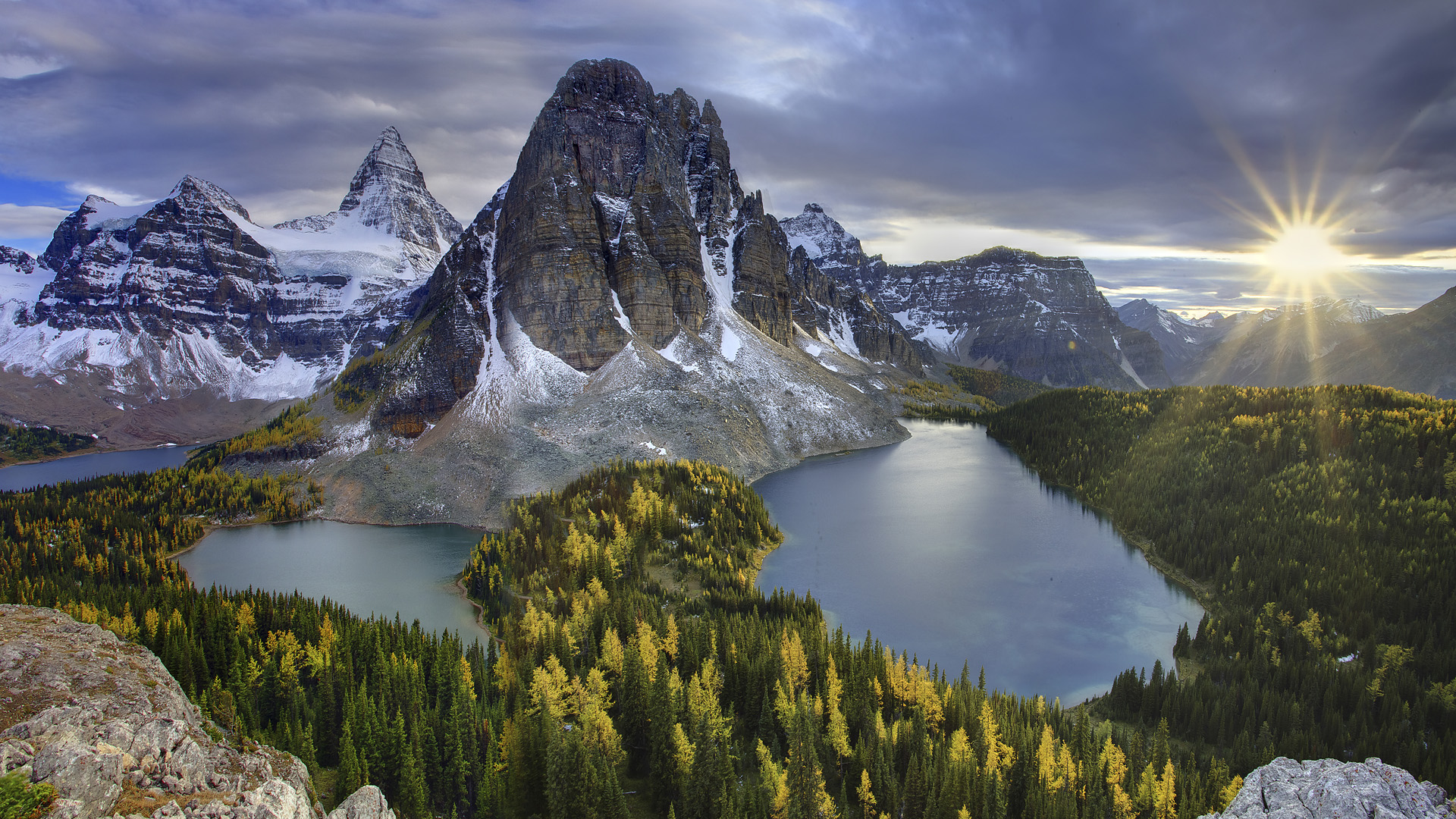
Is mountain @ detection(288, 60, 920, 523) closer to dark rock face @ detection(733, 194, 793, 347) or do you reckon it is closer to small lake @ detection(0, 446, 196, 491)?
dark rock face @ detection(733, 194, 793, 347)

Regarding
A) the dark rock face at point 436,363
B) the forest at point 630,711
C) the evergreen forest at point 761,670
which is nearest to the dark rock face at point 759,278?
the dark rock face at point 436,363

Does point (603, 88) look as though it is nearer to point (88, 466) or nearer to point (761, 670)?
point (761, 670)

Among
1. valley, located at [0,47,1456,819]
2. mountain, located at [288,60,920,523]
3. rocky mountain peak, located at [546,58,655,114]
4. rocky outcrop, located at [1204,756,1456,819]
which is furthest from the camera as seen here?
rocky mountain peak, located at [546,58,655,114]

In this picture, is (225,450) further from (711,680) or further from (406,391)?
(711,680)

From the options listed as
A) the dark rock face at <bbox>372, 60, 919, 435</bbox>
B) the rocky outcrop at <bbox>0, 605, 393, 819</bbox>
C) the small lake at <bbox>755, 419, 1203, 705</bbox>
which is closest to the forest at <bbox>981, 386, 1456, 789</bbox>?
the small lake at <bbox>755, 419, 1203, 705</bbox>

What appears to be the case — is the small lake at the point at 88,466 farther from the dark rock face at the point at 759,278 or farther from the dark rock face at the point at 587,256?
the dark rock face at the point at 759,278

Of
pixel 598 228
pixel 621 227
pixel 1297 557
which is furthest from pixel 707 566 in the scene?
pixel 621 227

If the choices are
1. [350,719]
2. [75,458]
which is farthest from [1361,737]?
[75,458]
